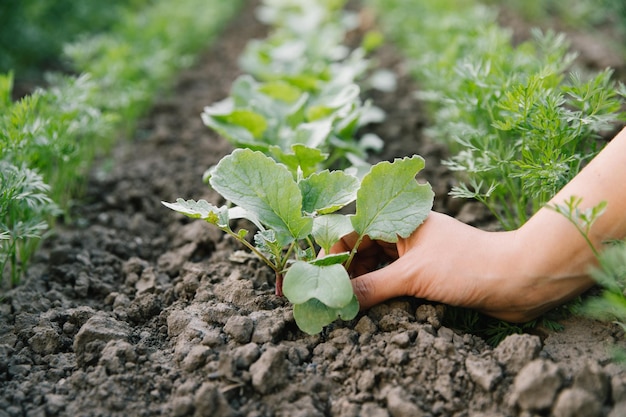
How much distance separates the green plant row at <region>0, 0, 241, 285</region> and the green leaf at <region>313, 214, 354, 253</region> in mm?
925

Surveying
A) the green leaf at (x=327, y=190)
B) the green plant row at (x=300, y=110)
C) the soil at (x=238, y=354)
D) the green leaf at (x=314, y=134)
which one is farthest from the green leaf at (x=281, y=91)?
the green leaf at (x=327, y=190)

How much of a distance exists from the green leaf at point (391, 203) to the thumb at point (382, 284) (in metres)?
0.10

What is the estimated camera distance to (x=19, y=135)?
7.37 feet

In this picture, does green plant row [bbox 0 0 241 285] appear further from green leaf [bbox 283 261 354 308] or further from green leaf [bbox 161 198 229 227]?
green leaf [bbox 283 261 354 308]

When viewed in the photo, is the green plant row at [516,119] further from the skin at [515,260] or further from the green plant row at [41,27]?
the green plant row at [41,27]

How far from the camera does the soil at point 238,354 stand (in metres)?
1.61

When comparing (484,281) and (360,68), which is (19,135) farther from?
(360,68)

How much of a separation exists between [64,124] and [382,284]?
1514mm

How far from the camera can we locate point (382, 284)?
6.10 ft

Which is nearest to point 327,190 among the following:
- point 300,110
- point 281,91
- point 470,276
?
point 470,276

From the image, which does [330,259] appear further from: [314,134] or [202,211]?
[314,134]

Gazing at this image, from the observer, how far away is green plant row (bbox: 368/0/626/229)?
202 centimetres

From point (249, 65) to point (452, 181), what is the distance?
214 centimetres

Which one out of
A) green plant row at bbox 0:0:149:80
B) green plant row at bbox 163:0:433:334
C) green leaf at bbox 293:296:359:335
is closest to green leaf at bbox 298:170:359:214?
green plant row at bbox 163:0:433:334
